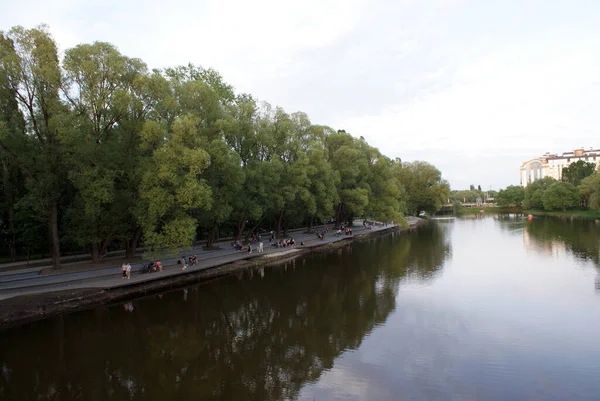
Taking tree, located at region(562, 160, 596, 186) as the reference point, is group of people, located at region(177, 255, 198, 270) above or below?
below

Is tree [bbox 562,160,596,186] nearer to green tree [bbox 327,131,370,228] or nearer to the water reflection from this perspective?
the water reflection

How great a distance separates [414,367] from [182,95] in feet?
80.0

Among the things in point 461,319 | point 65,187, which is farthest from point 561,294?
point 65,187

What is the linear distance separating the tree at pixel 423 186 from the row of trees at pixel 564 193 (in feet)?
86.6

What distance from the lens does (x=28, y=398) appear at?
10008mm

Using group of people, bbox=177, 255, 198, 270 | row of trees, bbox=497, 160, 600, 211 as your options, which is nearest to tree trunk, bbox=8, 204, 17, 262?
group of people, bbox=177, 255, 198, 270

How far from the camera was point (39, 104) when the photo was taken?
20453 millimetres

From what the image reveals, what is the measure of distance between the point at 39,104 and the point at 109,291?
11.3 metres

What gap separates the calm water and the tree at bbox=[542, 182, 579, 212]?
74044 mm

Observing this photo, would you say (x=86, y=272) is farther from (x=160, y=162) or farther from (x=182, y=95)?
(x=182, y=95)

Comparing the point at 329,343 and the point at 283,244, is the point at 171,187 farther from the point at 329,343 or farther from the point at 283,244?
the point at 283,244

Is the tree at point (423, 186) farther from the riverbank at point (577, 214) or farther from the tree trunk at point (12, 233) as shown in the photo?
the tree trunk at point (12, 233)

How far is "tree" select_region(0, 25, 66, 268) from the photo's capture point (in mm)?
19141

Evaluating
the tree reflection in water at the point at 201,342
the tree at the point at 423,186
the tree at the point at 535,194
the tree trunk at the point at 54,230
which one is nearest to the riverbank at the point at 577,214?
the tree at the point at 535,194
